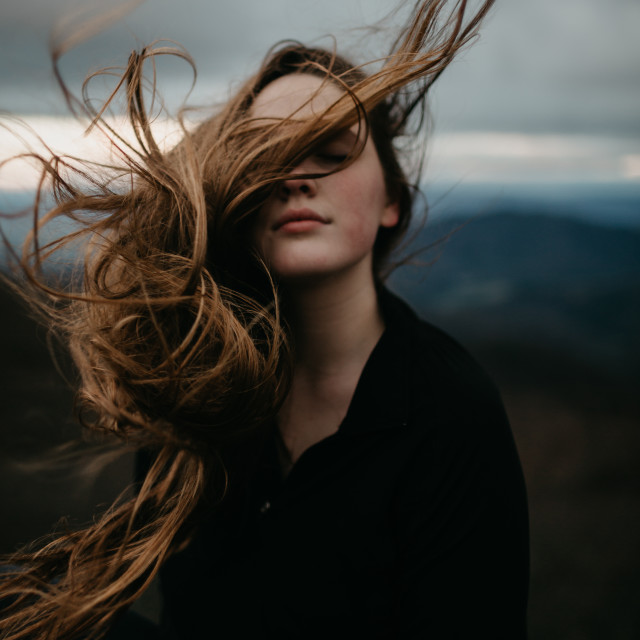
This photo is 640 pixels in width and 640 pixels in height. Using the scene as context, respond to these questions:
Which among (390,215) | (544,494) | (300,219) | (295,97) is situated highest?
(295,97)

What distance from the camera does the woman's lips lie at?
91 cm

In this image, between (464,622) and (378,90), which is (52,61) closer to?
(378,90)

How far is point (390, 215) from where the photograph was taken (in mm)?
1201

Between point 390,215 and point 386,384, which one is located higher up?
point 390,215

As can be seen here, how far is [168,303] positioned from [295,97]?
0.48 meters

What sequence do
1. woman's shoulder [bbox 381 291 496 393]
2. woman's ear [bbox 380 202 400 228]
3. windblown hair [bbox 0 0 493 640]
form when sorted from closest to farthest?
windblown hair [bbox 0 0 493 640]
woman's shoulder [bbox 381 291 496 393]
woman's ear [bbox 380 202 400 228]

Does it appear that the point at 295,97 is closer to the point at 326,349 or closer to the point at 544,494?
the point at 326,349

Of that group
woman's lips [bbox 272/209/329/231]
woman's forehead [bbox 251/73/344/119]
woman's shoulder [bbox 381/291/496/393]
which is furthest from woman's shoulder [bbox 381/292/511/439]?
woman's forehead [bbox 251/73/344/119]

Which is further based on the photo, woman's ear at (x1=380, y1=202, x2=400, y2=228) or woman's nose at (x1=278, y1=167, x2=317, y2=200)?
woman's ear at (x1=380, y1=202, x2=400, y2=228)

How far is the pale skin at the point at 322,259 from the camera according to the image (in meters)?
0.92

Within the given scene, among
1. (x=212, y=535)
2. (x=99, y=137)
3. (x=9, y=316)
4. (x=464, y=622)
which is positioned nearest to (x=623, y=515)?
(x=464, y=622)

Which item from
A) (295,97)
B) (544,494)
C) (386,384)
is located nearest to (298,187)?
(295,97)

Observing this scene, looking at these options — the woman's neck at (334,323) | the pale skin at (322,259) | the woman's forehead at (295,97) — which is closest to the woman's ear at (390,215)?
the pale skin at (322,259)

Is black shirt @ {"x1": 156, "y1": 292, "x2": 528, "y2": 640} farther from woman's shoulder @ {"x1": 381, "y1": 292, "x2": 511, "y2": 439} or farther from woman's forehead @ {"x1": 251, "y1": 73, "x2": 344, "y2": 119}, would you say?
woman's forehead @ {"x1": 251, "y1": 73, "x2": 344, "y2": 119}
